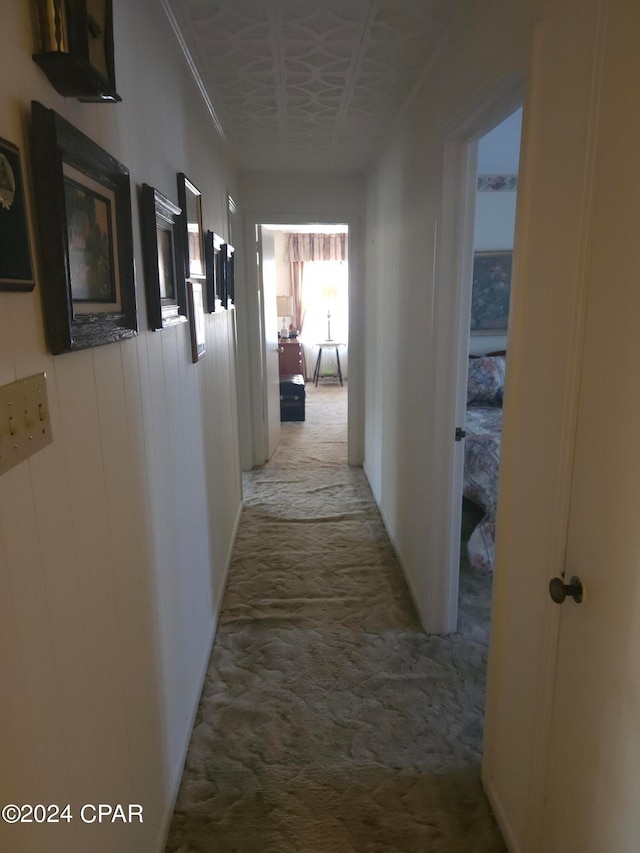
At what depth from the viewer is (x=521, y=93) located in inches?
58.3

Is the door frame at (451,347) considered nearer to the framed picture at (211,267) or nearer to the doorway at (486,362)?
the doorway at (486,362)

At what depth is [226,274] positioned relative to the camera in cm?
307

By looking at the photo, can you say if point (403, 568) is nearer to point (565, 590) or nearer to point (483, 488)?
point (483, 488)

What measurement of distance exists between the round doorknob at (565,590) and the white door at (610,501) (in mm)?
19

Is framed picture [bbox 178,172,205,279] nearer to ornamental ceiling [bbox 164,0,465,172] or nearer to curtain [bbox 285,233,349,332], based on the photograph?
ornamental ceiling [bbox 164,0,465,172]

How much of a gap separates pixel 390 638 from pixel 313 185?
3446mm

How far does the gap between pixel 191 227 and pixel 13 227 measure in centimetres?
137

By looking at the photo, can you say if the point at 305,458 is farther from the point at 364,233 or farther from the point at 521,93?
the point at 521,93

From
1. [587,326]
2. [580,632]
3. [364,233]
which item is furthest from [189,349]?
[364,233]

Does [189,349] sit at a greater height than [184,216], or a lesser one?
lesser

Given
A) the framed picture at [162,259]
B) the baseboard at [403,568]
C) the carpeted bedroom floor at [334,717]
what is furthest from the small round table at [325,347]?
the framed picture at [162,259]

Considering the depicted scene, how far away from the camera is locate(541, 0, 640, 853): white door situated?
896mm

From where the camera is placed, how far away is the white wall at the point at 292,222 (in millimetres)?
4277

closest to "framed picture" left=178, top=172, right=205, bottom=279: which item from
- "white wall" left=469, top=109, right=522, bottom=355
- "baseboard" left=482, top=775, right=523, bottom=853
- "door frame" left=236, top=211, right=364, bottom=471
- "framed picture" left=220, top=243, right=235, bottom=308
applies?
"framed picture" left=220, top=243, right=235, bottom=308
